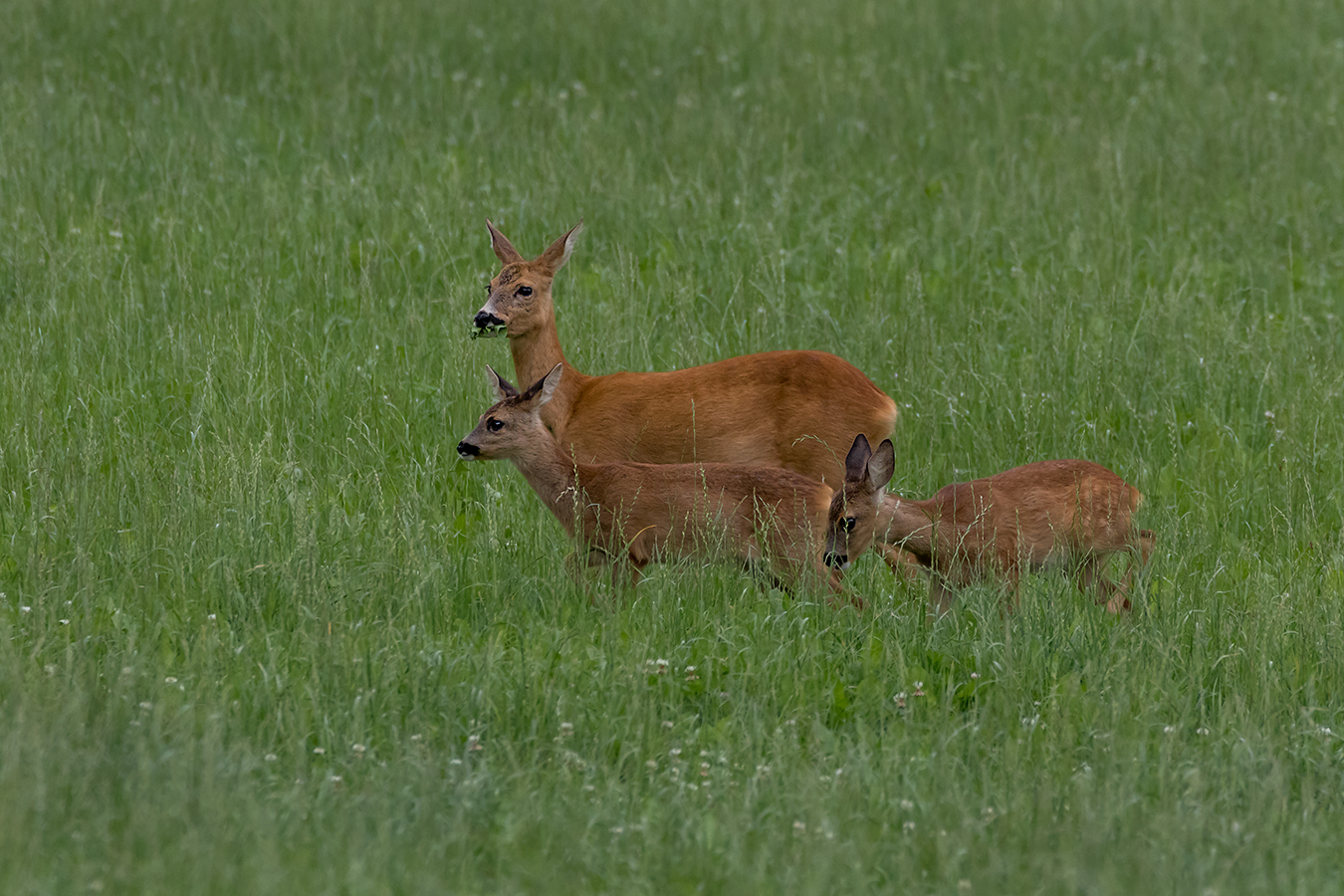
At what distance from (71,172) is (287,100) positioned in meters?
2.16

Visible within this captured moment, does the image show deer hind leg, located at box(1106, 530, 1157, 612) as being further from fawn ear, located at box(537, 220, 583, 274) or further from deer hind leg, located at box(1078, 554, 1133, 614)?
fawn ear, located at box(537, 220, 583, 274)

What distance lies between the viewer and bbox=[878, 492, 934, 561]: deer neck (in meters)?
6.47

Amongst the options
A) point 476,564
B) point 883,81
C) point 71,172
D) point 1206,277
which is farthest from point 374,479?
point 883,81

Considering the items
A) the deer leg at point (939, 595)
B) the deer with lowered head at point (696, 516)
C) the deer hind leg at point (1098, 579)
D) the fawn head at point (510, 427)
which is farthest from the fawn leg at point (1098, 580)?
the fawn head at point (510, 427)

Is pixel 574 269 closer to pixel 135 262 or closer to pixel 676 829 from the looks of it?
pixel 135 262

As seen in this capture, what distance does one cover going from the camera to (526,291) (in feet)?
25.9

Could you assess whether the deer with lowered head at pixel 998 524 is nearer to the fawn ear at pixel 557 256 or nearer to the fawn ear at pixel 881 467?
the fawn ear at pixel 881 467

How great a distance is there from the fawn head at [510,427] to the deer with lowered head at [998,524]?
1272 mm

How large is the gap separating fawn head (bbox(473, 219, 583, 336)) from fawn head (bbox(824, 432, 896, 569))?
1981 mm

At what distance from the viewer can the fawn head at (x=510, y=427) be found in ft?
21.7

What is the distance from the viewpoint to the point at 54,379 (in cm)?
790

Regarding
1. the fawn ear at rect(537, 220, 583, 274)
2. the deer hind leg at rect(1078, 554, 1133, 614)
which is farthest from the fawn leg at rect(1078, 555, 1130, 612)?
the fawn ear at rect(537, 220, 583, 274)

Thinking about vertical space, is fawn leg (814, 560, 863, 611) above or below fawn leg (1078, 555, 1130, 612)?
above

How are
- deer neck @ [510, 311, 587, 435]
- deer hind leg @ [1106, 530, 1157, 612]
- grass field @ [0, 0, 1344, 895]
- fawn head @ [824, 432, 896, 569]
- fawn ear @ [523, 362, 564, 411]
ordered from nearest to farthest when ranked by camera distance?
grass field @ [0, 0, 1344, 895] → deer hind leg @ [1106, 530, 1157, 612] → fawn head @ [824, 432, 896, 569] → fawn ear @ [523, 362, 564, 411] → deer neck @ [510, 311, 587, 435]
